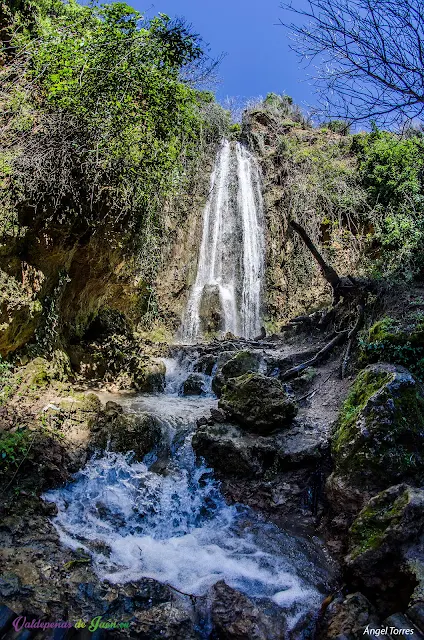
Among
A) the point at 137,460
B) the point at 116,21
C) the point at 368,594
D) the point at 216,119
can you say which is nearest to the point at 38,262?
the point at 137,460

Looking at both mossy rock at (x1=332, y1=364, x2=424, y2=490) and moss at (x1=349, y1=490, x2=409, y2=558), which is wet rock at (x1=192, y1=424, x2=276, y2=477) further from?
moss at (x1=349, y1=490, x2=409, y2=558)

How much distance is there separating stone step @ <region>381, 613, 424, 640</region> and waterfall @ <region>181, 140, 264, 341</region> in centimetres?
1140

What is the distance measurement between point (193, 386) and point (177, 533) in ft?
13.6

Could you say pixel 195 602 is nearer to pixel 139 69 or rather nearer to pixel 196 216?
pixel 139 69

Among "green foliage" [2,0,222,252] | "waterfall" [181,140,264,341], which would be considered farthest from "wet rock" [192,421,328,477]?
"waterfall" [181,140,264,341]

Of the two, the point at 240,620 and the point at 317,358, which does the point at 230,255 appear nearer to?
the point at 317,358

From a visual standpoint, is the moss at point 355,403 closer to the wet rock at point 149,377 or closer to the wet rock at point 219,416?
the wet rock at point 219,416

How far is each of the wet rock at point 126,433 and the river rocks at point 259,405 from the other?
120 centimetres

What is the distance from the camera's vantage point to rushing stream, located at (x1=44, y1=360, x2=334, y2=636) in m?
3.35

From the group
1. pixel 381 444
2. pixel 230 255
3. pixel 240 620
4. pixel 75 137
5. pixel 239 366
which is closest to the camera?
pixel 240 620

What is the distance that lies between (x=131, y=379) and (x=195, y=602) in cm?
597

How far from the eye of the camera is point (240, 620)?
286 cm

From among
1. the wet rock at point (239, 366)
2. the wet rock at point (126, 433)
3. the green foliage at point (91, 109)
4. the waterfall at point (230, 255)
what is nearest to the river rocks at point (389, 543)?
the wet rock at point (126, 433)

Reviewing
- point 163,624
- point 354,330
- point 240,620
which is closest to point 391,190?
point 354,330
